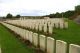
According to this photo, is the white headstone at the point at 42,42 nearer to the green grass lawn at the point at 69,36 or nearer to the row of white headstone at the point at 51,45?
the row of white headstone at the point at 51,45

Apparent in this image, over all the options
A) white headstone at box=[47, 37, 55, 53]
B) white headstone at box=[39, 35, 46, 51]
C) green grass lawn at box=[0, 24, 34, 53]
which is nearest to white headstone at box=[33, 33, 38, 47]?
green grass lawn at box=[0, 24, 34, 53]

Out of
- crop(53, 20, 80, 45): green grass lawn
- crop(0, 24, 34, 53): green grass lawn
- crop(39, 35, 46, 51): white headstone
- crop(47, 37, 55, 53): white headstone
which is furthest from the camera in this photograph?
crop(53, 20, 80, 45): green grass lawn

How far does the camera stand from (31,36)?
54.7 feet

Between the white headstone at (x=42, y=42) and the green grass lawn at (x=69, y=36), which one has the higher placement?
the white headstone at (x=42, y=42)

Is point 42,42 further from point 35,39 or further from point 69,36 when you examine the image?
point 69,36

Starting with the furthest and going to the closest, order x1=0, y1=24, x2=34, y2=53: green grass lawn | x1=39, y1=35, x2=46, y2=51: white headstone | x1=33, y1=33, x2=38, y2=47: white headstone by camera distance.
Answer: x1=33, y1=33, x2=38, y2=47: white headstone
x1=0, y1=24, x2=34, y2=53: green grass lawn
x1=39, y1=35, x2=46, y2=51: white headstone

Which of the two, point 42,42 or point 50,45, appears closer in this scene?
point 50,45

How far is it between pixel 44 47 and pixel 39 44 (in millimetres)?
1255

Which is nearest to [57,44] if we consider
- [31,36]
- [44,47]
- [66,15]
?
[44,47]

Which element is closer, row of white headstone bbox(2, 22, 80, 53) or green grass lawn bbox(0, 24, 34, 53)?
row of white headstone bbox(2, 22, 80, 53)

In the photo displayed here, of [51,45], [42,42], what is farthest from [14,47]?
[51,45]

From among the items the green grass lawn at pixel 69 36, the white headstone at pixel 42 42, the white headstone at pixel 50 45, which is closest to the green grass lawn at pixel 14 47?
the white headstone at pixel 42 42

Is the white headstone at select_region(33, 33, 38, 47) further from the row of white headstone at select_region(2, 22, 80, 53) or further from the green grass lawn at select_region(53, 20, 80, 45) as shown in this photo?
the green grass lawn at select_region(53, 20, 80, 45)

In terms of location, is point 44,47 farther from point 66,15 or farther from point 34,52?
point 66,15
